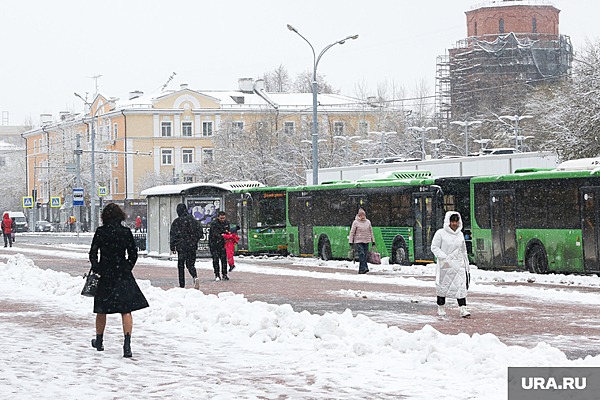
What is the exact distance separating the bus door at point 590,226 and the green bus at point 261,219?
60.6 feet

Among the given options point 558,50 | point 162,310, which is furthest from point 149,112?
point 162,310

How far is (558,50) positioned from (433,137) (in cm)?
1813

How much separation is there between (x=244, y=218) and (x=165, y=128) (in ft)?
218

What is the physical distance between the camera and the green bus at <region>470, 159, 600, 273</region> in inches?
1066

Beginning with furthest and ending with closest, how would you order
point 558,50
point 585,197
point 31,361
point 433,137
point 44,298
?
point 558,50 < point 433,137 < point 585,197 < point 44,298 < point 31,361

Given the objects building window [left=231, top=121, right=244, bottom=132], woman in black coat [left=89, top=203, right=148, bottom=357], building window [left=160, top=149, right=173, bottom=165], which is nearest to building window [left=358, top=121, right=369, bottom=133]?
building window [left=231, top=121, right=244, bottom=132]

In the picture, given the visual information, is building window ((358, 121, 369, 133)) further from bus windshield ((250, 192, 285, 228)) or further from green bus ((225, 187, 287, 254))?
bus windshield ((250, 192, 285, 228))

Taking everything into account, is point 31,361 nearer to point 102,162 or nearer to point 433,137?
point 433,137

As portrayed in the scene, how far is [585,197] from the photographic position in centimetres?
2717

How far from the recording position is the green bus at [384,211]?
33594 millimetres

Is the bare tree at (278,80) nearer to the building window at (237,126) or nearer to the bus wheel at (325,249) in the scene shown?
the building window at (237,126)

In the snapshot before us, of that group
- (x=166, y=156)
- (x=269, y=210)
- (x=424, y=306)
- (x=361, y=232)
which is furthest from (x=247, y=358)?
(x=166, y=156)

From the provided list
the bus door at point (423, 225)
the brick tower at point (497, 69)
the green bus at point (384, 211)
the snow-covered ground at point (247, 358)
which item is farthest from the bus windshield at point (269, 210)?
the brick tower at point (497, 69)

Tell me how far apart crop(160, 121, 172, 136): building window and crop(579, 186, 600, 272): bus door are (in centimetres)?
8642
